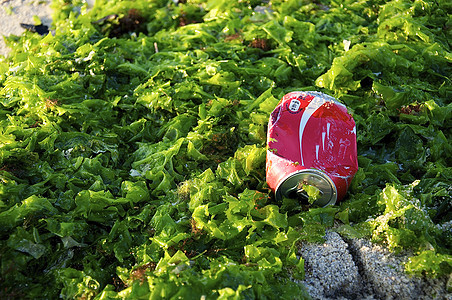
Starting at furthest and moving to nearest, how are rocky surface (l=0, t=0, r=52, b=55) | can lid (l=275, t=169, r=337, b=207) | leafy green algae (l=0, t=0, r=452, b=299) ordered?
1. rocky surface (l=0, t=0, r=52, b=55)
2. can lid (l=275, t=169, r=337, b=207)
3. leafy green algae (l=0, t=0, r=452, b=299)

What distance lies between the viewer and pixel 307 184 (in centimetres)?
250

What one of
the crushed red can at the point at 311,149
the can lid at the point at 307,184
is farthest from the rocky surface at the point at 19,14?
the can lid at the point at 307,184

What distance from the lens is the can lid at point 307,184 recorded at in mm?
2441

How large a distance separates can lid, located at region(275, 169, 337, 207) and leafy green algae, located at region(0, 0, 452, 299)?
0.25 ft

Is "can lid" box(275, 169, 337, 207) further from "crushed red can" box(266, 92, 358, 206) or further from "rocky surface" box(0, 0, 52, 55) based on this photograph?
"rocky surface" box(0, 0, 52, 55)

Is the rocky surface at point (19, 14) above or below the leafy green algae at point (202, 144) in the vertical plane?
above

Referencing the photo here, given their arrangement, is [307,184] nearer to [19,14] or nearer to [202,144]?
[202,144]

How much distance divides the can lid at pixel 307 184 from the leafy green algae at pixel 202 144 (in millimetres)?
78

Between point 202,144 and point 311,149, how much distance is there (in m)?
0.90

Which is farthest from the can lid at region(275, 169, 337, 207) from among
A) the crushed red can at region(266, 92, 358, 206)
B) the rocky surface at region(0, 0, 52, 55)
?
the rocky surface at region(0, 0, 52, 55)

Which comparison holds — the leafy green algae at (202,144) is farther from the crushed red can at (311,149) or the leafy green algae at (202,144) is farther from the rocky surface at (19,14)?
the rocky surface at (19,14)

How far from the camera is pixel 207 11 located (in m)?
4.92

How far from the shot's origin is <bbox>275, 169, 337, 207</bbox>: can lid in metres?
2.44

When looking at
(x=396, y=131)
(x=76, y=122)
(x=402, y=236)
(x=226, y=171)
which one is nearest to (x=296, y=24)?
(x=396, y=131)
